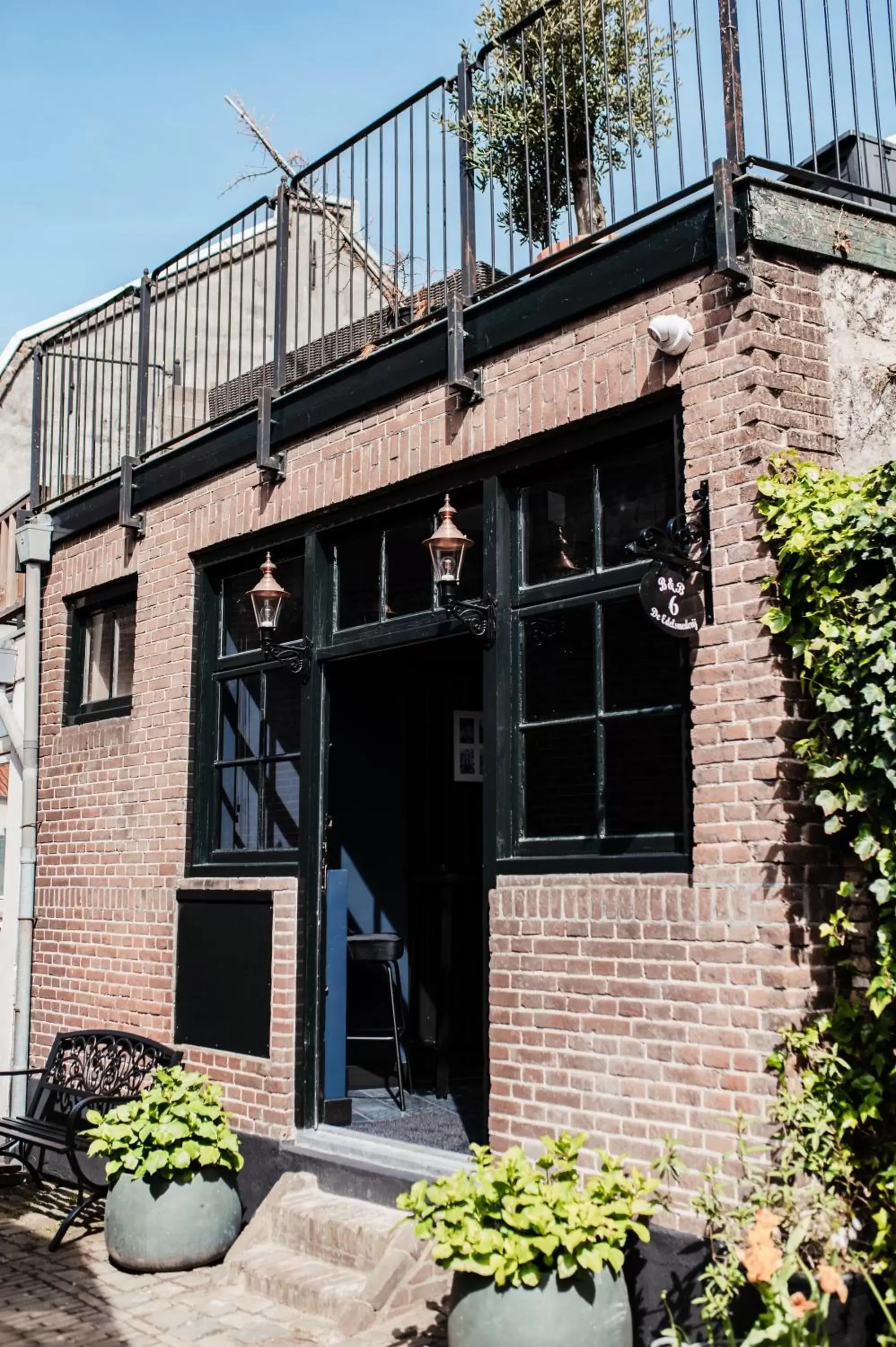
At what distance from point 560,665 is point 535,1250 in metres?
2.30

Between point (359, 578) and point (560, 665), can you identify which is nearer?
point (560, 665)

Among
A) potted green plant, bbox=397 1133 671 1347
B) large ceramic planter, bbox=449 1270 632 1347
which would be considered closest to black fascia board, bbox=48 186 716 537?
potted green plant, bbox=397 1133 671 1347

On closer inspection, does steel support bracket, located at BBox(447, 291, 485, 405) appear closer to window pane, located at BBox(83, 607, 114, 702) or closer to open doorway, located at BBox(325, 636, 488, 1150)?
open doorway, located at BBox(325, 636, 488, 1150)

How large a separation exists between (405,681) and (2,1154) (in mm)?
3789

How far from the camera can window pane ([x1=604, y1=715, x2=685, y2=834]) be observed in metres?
4.95

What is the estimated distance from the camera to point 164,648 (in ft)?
26.1

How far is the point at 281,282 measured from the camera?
24.7 feet

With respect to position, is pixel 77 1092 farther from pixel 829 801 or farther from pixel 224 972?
pixel 829 801

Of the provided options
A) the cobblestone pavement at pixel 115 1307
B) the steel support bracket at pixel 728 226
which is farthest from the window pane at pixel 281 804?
the steel support bracket at pixel 728 226

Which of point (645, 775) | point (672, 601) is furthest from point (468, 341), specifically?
point (645, 775)

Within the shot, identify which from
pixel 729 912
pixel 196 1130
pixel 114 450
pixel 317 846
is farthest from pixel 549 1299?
pixel 114 450

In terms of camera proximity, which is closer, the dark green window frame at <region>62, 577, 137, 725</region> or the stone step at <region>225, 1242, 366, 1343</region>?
the stone step at <region>225, 1242, 366, 1343</region>

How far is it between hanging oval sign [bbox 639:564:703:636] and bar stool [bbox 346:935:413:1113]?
342 cm

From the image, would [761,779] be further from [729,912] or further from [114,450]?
[114,450]
